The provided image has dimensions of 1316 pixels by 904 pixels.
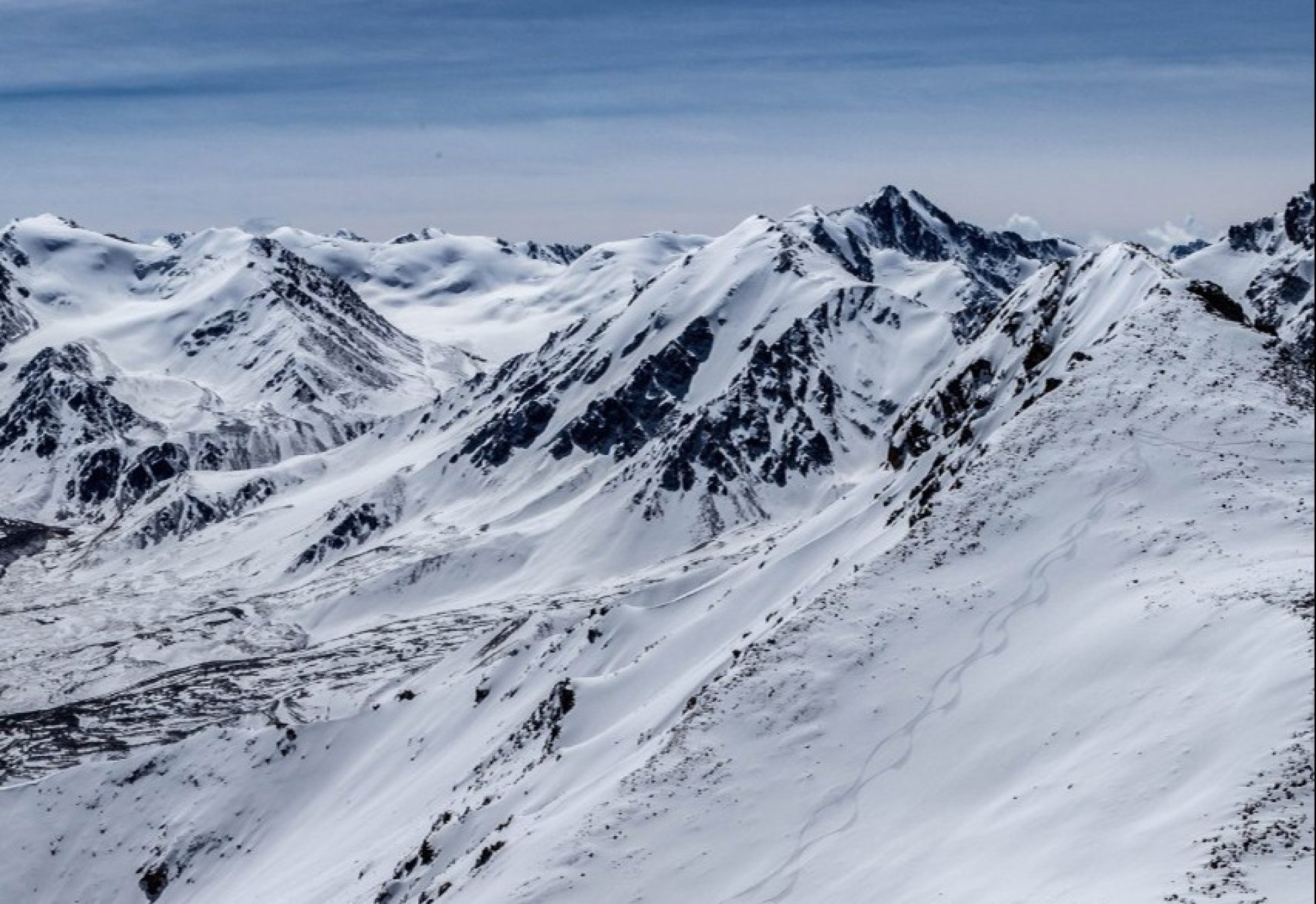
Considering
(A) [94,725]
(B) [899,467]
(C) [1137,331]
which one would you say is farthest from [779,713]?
(A) [94,725]

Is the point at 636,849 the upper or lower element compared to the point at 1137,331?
lower

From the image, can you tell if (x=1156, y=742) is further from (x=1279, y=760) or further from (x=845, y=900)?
(x=845, y=900)

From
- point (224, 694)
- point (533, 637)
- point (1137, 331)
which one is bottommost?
point (224, 694)

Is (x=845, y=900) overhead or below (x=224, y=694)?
overhead

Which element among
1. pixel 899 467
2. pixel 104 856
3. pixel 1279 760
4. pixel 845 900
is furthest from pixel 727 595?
pixel 104 856

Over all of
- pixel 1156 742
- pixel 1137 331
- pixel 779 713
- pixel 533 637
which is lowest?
pixel 533 637

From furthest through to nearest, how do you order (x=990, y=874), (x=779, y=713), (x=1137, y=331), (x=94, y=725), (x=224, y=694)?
1. (x=224, y=694)
2. (x=94, y=725)
3. (x=1137, y=331)
4. (x=779, y=713)
5. (x=990, y=874)

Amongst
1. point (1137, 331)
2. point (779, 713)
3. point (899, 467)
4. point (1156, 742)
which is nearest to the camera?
point (1156, 742)

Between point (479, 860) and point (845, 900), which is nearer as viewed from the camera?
point (845, 900)

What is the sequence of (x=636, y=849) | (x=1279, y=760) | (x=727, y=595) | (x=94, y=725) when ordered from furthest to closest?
1. (x=94, y=725)
2. (x=727, y=595)
3. (x=636, y=849)
4. (x=1279, y=760)

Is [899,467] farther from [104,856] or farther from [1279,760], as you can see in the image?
[104,856]
